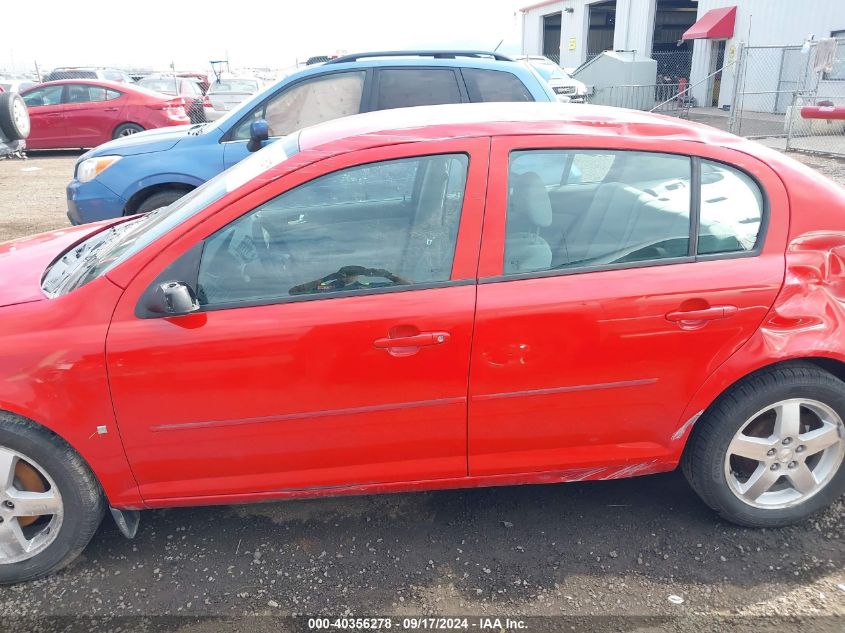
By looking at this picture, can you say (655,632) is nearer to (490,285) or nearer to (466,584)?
(466,584)

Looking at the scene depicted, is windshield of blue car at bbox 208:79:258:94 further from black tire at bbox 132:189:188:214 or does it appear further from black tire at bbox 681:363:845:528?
black tire at bbox 681:363:845:528

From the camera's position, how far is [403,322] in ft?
7.57

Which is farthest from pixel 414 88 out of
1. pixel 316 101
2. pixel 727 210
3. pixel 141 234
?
pixel 727 210

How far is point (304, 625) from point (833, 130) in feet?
50.7

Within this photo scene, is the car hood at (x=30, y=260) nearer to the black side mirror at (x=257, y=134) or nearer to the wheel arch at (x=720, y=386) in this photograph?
the black side mirror at (x=257, y=134)

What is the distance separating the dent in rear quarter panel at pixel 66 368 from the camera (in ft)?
7.47

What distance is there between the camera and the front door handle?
7.57ft

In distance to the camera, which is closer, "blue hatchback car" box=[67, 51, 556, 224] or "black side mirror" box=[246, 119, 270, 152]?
"black side mirror" box=[246, 119, 270, 152]

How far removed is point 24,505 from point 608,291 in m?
2.30

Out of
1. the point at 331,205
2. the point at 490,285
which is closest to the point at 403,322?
the point at 490,285

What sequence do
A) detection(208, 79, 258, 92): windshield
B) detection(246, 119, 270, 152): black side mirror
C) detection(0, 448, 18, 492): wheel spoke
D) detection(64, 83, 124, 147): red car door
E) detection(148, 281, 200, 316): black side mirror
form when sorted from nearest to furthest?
detection(148, 281, 200, 316): black side mirror < detection(0, 448, 18, 492): wheel spoke < detection(246, 119, 270, 152): black side mirror < detection(64, 83, 124, 147): red car door < detection(208, 79, 258, 92): windshield

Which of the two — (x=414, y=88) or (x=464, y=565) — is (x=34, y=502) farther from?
(x=414, y=88)

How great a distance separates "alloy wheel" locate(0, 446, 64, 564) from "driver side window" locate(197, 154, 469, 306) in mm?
911

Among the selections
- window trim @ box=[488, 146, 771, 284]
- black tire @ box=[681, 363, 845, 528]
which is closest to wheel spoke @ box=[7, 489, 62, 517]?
window trim @ box=[488, 146, 771, 284]
